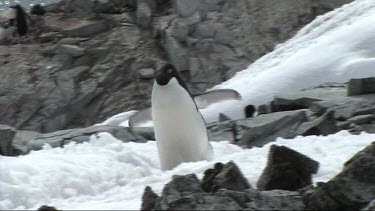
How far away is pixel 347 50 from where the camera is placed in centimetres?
1084

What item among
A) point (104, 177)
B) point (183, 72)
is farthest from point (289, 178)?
point (183, 72)

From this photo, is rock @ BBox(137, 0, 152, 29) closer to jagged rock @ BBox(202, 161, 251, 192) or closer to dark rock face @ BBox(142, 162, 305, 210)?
jagged rock @ BBox(202, 161, 251, 192)

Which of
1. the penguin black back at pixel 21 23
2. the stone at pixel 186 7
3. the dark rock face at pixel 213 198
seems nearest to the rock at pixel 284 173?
the dark rock face at pixel 213 198

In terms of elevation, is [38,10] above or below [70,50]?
above

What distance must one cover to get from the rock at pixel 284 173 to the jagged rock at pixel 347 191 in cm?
38

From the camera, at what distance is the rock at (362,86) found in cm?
755

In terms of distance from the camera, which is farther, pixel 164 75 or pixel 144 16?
pixel 144 16

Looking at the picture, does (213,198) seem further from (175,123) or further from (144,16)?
(144,16)

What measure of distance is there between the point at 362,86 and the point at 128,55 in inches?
334

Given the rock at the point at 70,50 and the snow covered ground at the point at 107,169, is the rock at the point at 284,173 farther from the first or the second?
the rock at the point at 70,50

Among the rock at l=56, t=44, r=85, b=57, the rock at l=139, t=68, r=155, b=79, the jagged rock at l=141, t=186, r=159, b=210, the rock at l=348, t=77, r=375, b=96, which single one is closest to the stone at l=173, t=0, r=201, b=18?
the rock at l=139, t=68, r=155, b=79

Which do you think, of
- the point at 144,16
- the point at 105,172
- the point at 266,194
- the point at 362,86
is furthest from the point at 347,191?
the point at 144,16

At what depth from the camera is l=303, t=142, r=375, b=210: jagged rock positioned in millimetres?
3010

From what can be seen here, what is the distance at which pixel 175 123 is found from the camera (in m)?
5.20
